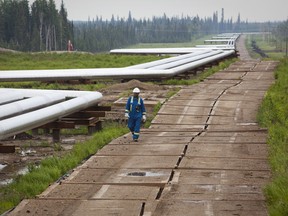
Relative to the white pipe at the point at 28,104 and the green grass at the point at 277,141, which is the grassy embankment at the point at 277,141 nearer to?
the green grass at the point at 277,141

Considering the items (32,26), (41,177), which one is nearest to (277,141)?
(41,177)

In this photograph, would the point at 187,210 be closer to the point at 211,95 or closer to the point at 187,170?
the point at 187,170

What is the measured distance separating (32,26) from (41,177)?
377 feet

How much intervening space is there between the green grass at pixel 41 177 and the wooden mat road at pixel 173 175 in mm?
358

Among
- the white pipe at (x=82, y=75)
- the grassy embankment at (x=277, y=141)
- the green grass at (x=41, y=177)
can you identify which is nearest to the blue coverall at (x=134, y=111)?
the green grass at (x=41, y=177)

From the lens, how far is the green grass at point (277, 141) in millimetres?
9129

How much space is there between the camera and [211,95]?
2722cm

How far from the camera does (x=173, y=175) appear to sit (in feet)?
39.4

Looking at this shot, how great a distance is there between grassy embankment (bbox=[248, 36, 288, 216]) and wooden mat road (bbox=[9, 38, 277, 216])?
22cm

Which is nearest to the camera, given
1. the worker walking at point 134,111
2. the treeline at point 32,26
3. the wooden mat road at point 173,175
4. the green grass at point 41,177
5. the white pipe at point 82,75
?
the wooden mat road at point 173,175

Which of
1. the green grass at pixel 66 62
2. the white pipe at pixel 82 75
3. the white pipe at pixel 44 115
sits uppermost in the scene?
the white pipe at pixel 44 115

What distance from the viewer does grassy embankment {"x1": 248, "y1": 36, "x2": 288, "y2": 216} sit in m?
9.13

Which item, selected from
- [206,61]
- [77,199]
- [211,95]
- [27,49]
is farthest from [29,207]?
[27,49]

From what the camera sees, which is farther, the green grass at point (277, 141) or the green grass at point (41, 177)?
the green grass at point (41, 177)
